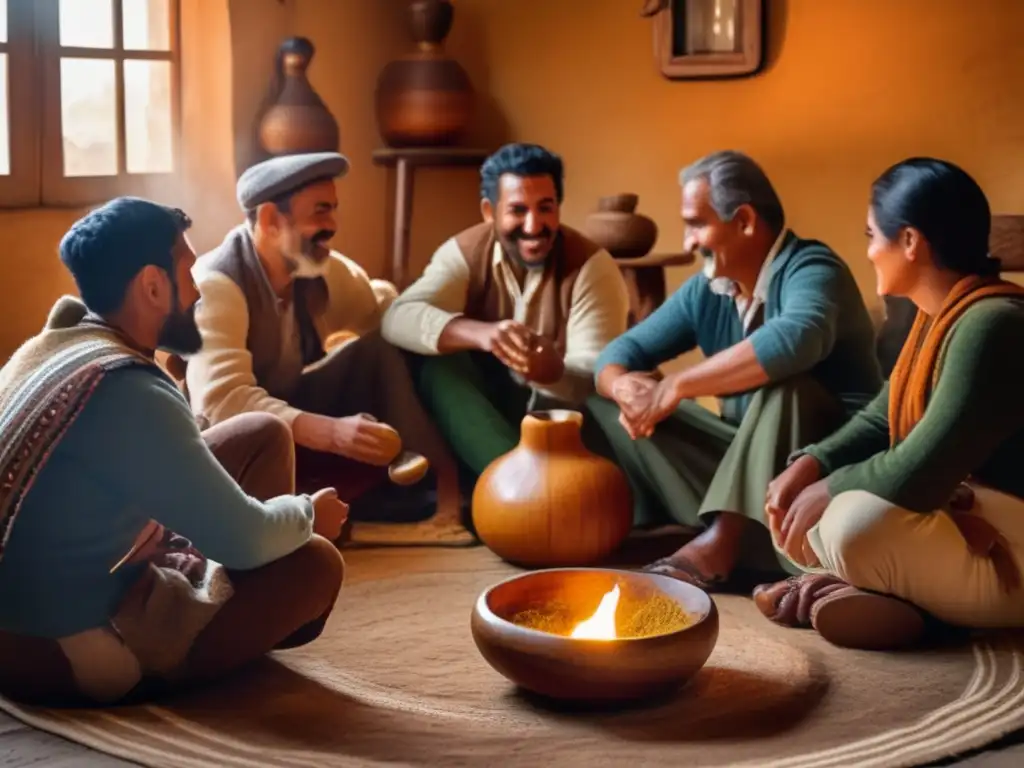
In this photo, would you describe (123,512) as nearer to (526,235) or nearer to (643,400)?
(643,400)

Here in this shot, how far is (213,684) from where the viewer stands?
2.93 m

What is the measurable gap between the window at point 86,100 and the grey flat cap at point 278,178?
1.01 metres

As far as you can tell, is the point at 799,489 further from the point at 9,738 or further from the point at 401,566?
the point at 9,738

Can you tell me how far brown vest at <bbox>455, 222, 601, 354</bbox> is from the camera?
4.25 meters

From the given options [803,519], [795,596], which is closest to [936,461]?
[803,519]

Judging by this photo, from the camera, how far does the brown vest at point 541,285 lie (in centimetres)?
425

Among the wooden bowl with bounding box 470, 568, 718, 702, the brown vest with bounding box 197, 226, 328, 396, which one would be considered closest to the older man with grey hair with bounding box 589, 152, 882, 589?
the wooden bowl with bounding box 470, 568, 718, 702

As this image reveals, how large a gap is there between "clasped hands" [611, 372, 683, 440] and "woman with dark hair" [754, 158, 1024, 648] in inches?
25.3

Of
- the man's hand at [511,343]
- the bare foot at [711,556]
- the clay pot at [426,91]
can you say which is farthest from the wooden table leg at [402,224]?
the bare foot at [711,556]

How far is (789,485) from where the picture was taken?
337 centimetres

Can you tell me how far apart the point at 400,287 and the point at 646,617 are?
289 centimetres

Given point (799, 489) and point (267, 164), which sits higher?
point (267, 164)

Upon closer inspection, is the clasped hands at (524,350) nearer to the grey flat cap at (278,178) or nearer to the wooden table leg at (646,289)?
the grey flat cap at (278,178)

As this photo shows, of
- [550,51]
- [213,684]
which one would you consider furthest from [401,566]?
[550,51]
